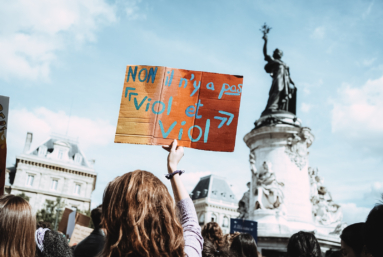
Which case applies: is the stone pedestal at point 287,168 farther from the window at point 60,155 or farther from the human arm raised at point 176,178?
the window at point 60,155

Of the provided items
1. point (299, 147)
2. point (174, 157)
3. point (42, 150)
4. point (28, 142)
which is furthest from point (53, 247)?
point (28, 142)

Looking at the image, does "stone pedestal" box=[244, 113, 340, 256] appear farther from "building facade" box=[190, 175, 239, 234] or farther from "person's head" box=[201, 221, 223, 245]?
"building facade" box=[190, 175, 239, 234]

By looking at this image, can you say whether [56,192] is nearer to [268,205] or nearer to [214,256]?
[268,205]

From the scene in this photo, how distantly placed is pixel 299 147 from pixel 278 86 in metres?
2.45

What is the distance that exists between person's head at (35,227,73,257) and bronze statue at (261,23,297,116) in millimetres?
10347

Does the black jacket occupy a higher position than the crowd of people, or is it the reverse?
the crowd of people

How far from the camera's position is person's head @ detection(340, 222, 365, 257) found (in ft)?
9.75

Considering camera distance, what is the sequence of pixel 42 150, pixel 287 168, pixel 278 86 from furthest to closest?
pixel 42 150
pixel 278 86
pixel 287 168

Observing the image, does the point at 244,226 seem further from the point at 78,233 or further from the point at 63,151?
the point at 63,151

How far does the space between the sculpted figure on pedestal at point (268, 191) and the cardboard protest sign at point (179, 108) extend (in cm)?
831

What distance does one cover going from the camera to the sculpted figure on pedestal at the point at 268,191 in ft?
36.0

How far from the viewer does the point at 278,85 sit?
1288 cm

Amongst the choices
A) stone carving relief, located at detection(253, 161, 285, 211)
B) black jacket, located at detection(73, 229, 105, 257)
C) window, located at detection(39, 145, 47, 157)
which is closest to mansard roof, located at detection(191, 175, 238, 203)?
window, located at detection(39, 145, 47, 157)

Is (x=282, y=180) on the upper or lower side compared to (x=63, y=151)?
lower
